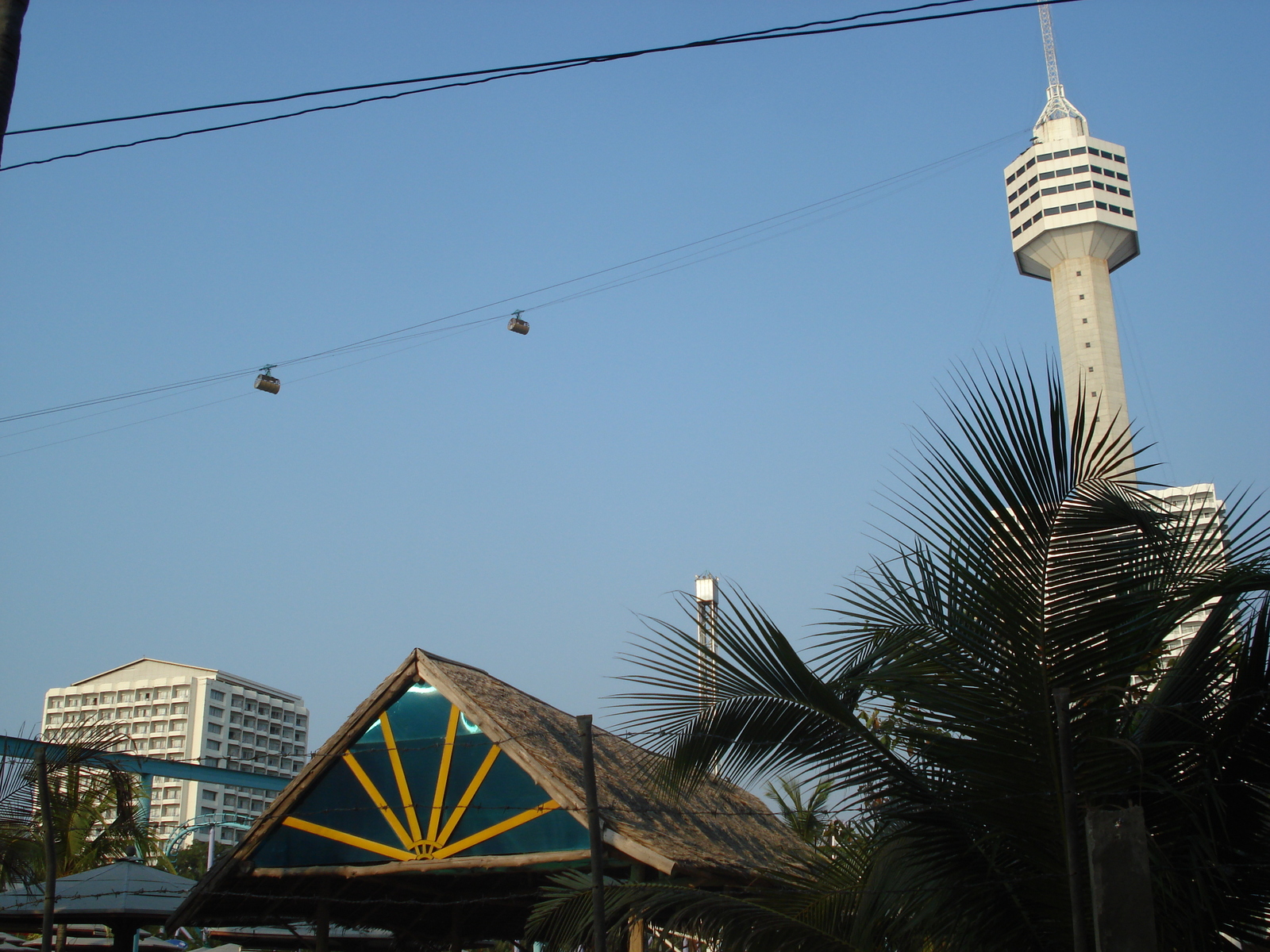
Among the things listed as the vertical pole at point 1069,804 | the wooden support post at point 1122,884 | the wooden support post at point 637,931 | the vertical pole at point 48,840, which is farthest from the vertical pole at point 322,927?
the wooden support post at point 1122,884

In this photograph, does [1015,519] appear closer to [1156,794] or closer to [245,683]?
[1156,794]

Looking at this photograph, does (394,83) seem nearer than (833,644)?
No

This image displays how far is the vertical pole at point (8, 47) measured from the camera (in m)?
5.29

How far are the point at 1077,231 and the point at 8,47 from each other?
9117 cm

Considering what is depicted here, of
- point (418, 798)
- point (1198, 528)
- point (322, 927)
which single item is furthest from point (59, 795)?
point (1198, 528)

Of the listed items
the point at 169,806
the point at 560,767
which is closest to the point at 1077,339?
the point at 560,767

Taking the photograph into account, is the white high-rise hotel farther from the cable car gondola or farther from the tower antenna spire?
the cable car gondola

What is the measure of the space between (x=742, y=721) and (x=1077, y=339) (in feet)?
274

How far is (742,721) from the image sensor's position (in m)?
6.09

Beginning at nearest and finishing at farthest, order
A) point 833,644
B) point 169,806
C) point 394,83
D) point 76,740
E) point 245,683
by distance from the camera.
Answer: point 833,644
point 394,83
point 76,740
point 169,806
point 245,683

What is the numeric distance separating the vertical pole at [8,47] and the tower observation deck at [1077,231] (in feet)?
270

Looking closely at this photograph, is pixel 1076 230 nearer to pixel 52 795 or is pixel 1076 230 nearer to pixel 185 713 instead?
pixel 52 795

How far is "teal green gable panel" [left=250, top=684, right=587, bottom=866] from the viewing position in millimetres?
→ 11188

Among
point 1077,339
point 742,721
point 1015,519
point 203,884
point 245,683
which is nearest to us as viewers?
point 1015,519
